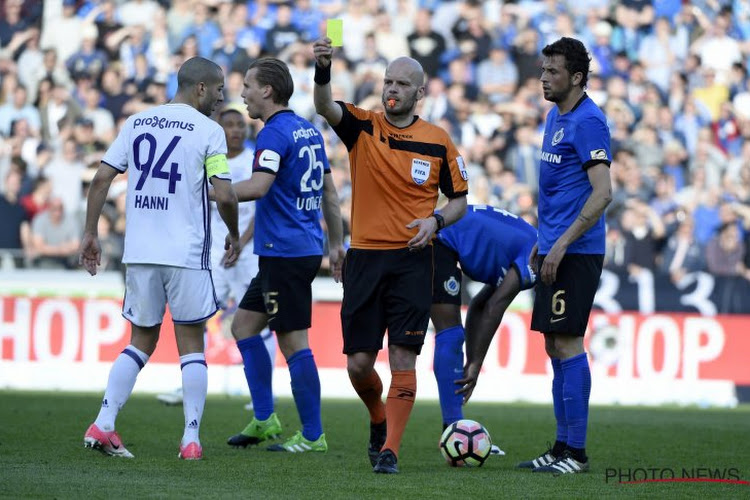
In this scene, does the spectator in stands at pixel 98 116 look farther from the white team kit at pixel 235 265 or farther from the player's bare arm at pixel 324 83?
the player's bare arm at pixel 324 83

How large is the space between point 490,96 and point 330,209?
1213 cm

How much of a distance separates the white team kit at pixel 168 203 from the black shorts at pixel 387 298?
0.94m

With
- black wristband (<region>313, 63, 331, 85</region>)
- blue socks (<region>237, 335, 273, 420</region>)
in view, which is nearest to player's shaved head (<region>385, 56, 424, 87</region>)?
black wristband (<region>313, 63, 331, 85</region>)

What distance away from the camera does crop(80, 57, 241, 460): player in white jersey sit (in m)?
7.82

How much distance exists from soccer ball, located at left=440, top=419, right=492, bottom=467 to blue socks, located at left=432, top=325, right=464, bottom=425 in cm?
68

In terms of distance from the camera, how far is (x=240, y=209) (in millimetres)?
11805

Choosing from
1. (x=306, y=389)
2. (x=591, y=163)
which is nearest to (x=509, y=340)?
(x=306, y=389)

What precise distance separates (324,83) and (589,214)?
1756 mm

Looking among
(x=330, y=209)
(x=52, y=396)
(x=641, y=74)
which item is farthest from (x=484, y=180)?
(x=330, y=209)

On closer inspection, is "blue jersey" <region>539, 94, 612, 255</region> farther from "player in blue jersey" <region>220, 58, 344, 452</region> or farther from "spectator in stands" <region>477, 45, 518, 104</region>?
"spectator in stands" <region>477, 45, 518, 104</region>

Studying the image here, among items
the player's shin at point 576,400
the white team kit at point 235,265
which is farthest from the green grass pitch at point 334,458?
the white team kit at point 235,265

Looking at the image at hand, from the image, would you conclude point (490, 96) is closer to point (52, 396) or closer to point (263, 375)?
point (52, 396)

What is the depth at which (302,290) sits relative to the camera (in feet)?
28.9

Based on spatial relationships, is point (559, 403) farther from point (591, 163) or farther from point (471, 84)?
point (471, 84)
